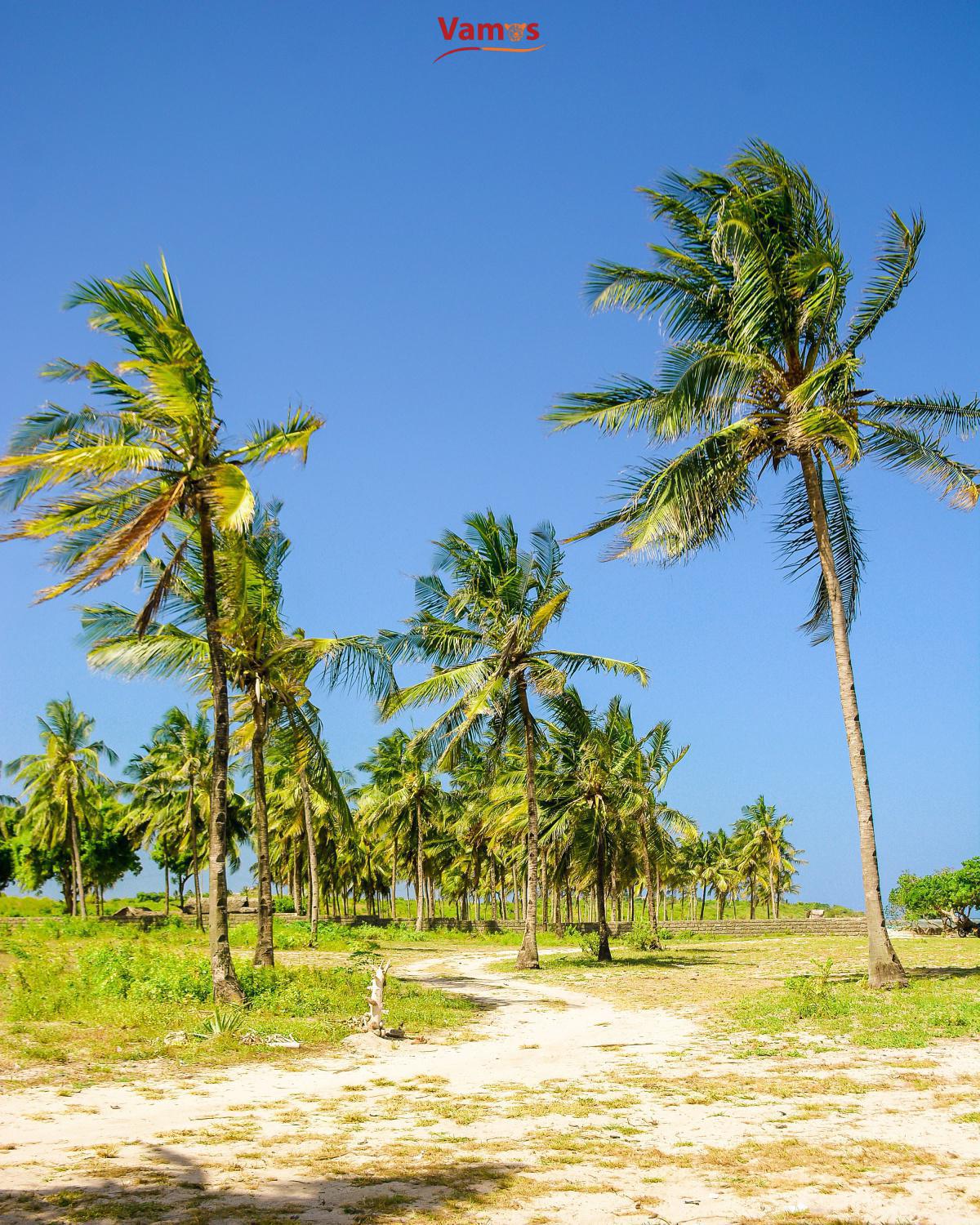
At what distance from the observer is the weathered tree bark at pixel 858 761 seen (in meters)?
15.4

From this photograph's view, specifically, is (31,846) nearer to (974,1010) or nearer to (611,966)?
(611,966)

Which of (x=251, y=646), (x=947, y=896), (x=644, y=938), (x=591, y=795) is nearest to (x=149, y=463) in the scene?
(x=251, y=646)

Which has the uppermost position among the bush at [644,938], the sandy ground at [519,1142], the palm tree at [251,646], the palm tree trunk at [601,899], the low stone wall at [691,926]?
the palm tree at [251,646]

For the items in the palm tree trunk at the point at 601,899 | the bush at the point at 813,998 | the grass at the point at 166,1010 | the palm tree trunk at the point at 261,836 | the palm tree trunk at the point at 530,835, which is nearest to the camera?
the grass at the point at 166,1010

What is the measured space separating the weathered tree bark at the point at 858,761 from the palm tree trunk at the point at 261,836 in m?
11.4

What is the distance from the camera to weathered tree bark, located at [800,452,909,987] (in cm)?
1538

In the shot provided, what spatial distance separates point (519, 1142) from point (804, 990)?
944cm

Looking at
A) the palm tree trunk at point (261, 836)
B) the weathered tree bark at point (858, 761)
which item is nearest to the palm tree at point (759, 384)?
the weathered tree bark at point (858, 761)

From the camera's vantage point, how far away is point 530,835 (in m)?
25.3

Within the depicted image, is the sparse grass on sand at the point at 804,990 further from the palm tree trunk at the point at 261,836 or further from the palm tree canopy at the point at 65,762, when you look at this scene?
the palm tree canopy at the point at 65,762

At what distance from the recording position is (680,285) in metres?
17.3

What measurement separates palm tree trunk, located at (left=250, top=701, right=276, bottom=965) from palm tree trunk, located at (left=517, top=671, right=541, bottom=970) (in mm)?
6913

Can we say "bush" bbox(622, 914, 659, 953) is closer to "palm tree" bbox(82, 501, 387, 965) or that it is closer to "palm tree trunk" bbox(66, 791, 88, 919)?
"palm tree" bbox(82, 501, 387, 965)

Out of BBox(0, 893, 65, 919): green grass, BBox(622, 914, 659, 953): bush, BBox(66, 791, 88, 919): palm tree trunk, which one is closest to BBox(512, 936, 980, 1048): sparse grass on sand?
BBox(622, 914, 659, 953): bush
